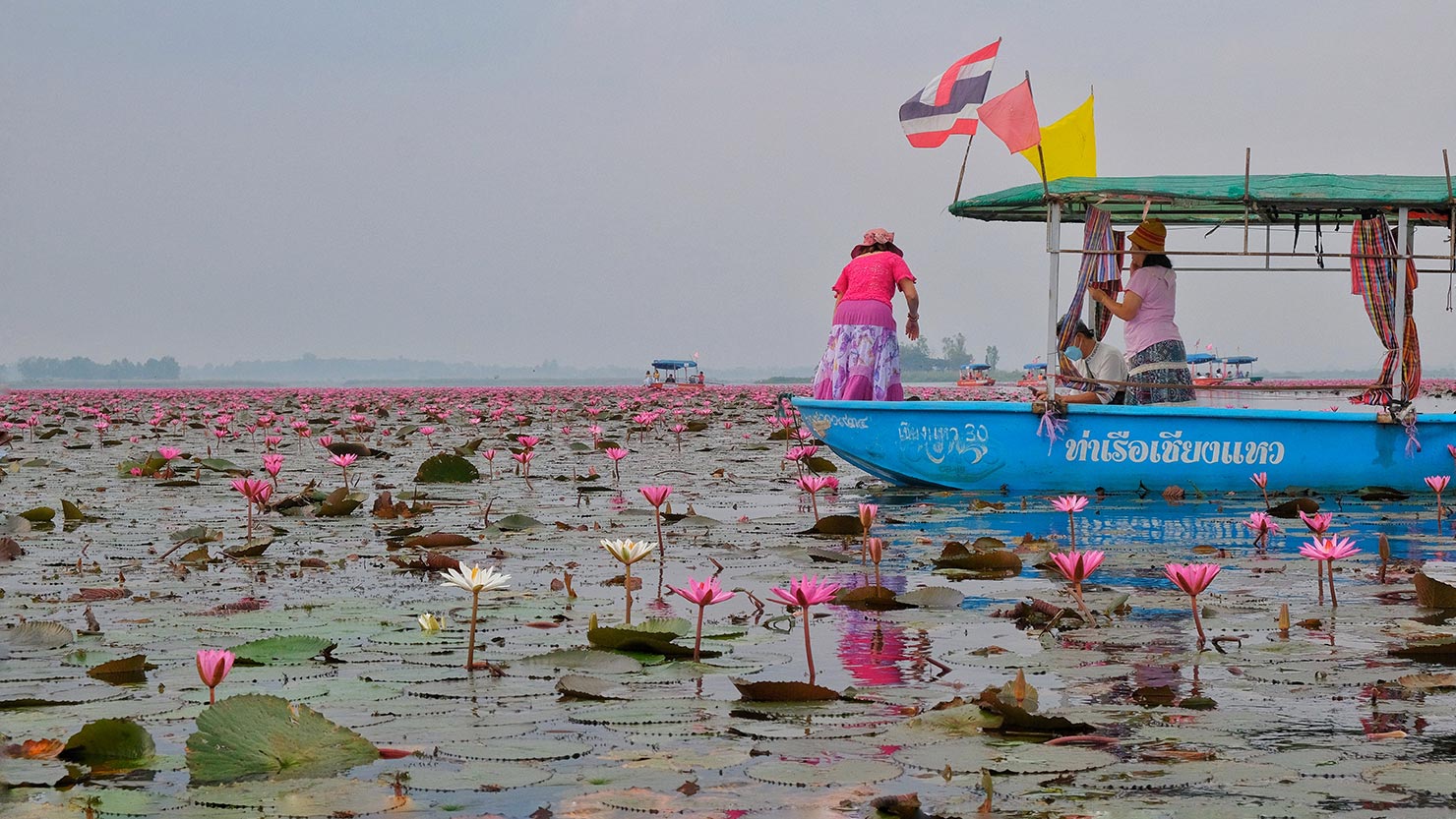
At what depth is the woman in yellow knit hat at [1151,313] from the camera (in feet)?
28.2

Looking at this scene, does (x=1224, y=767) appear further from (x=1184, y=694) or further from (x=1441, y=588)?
(x=1441, y=588)

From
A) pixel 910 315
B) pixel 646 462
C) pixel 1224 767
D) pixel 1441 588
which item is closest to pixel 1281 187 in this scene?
pixel 910 315

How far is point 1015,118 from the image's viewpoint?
8.12 metres

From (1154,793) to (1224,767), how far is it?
220 mm

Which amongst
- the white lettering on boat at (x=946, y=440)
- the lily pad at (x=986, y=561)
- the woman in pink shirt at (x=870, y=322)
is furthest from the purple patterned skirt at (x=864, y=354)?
the lily pad at (x=986, y=561)

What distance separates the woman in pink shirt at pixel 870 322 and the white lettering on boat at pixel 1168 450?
1.45 metres

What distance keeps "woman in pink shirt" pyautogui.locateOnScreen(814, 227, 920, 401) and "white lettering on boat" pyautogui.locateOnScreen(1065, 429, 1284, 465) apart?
1.45m

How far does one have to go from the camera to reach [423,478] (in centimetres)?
859

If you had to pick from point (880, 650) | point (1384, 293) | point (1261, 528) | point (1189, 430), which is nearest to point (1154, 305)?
point (1189, 430)

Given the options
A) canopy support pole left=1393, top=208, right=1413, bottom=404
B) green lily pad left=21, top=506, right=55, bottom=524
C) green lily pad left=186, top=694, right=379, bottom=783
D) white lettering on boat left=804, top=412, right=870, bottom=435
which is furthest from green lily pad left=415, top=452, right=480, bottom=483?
green lily pad left=186, top=694, right=379, bottom=783

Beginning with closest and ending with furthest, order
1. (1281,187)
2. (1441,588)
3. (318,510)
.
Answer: (1441,588) < (318,510) < (1281,187)

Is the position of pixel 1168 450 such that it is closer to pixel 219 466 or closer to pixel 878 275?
pixel 878 275

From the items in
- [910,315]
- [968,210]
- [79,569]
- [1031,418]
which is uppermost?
[968,210]

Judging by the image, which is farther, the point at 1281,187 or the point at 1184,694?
the point at 1281,187
